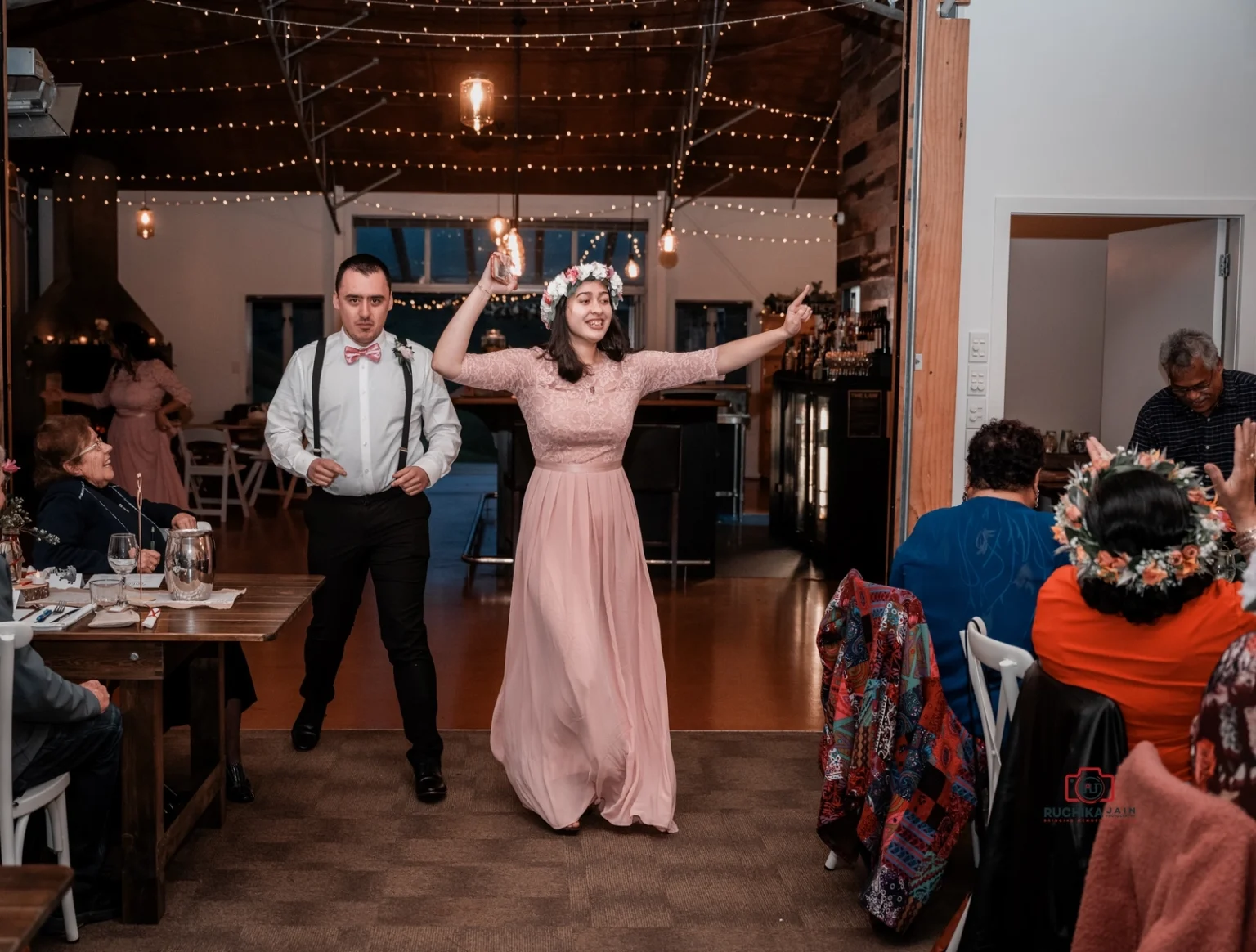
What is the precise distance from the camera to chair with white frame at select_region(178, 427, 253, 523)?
10.7 meters

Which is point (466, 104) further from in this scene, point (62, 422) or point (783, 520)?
point (62, 422)

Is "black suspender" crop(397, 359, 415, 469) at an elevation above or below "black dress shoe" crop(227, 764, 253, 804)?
above

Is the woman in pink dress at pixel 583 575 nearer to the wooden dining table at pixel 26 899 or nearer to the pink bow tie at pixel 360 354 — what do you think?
the pink bow tie at pixel 360 354

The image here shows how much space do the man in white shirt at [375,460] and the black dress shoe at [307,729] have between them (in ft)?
1.81

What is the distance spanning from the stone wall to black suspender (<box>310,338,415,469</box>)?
4.18m

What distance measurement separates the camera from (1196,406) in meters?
4.41

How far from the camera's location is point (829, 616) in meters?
3.06

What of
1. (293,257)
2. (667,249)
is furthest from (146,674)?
(293,257)

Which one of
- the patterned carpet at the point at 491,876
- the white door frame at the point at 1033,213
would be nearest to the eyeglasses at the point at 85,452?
the patterned carpet at the point at 491,876

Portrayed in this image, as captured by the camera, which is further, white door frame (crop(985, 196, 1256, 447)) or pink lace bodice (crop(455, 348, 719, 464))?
white door frame (crop(985, 196, 1256, 447))

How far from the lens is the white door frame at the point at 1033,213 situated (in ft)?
15.2

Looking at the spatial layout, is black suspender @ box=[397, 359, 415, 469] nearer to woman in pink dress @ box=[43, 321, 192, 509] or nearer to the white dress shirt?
the white dress shirt

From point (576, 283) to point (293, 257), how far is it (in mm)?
11300
